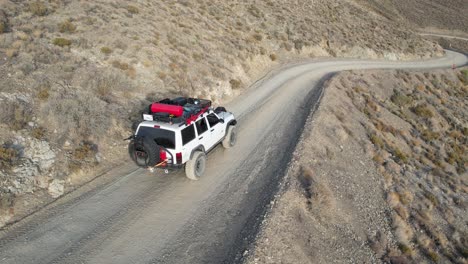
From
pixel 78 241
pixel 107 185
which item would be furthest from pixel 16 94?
pixel 78 241

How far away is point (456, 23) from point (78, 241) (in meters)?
92.6

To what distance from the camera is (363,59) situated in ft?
138

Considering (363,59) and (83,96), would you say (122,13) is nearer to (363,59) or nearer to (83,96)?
(83,96)

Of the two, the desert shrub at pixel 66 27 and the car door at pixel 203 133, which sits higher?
the desert shrub at pixel 66 27

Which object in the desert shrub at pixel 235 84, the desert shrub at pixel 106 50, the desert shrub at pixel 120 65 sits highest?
the desert shrub at pixel 106 50

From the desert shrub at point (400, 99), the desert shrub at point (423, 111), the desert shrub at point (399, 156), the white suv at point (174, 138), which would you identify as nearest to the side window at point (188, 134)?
the white suv at point (174, 138)

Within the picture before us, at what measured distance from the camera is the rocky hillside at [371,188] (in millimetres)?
10680

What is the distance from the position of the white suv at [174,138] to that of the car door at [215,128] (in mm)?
20

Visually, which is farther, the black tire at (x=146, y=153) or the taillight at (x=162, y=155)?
the taillight at (x=162, y=155)

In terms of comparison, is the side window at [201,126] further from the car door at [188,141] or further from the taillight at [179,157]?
the taillight at [179,157]

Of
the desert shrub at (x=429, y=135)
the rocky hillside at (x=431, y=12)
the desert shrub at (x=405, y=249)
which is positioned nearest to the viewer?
the desert shrub at (x=405, y=249)

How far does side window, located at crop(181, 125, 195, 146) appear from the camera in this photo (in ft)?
37.5

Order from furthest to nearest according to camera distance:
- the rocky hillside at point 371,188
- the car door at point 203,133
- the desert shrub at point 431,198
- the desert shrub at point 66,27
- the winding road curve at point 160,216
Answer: the desert shrub at point 66,27
the desert shrub at point 431,198
the car door at point 203,133
the rocky hillside at point 371,188
the winding road curve at point 160,216

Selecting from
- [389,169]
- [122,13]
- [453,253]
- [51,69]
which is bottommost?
[453,253]
